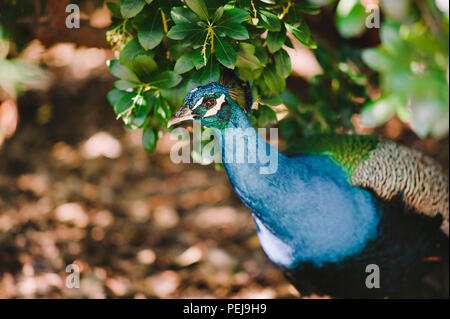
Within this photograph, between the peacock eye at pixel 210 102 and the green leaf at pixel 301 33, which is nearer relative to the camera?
the peacock eye at pixel 210 102

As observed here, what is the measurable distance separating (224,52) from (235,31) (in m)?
0.07

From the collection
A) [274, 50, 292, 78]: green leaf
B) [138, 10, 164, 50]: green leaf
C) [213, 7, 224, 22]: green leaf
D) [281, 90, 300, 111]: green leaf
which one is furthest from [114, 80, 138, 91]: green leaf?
[281, 90, 300, 111]: green leaf

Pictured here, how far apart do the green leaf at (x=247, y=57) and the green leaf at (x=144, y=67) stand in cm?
28

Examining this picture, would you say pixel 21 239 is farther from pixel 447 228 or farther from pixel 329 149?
pixel 447 228

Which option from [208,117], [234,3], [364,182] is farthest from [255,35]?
[364,182]

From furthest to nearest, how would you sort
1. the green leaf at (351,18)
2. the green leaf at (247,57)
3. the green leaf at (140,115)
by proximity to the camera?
the green leaf at (140,115)
the green leaf at (247,57)
the green leaf at (351,18)

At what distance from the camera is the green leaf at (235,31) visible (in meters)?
1.18

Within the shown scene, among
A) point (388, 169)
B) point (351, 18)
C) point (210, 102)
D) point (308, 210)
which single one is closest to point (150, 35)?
point (210, 102)

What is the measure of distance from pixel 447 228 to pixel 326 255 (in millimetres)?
720

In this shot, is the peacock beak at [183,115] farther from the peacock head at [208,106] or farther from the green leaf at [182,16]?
the green leaf at [182,16]

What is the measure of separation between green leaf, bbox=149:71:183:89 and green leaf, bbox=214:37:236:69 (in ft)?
0.57

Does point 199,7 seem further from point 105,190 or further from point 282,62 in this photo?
point 105,190

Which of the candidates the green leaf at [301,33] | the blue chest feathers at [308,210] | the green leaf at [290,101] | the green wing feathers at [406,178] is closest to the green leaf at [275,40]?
the green leaf at [301,33]

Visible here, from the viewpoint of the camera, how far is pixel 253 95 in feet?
4.60
